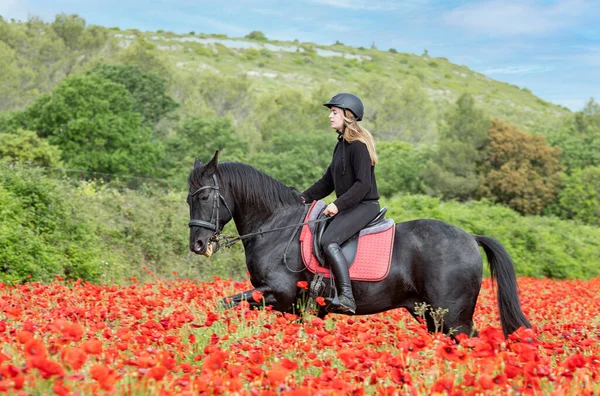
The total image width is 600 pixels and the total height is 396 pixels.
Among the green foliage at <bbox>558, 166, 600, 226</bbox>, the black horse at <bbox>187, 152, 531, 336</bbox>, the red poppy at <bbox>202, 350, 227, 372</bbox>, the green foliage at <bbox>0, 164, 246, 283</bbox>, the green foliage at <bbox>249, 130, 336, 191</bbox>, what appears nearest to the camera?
the red poppy at <bbox>202, 350, 227, 372</bbox>

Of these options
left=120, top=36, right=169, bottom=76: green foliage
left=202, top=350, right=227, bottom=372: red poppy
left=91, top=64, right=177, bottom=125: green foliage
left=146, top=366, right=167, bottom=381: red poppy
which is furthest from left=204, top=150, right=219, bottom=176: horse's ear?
left=120, top=36, right=169, bottom=76: green foliage

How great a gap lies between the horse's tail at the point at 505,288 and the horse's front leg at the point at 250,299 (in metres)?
2.48

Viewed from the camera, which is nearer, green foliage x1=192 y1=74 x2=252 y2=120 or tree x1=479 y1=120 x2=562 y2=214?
tree x1=479 y1=120 x2=562 y2=214

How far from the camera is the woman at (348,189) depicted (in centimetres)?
722

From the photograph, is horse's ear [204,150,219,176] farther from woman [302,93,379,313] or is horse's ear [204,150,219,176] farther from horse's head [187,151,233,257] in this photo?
woman [302,93,379,313]

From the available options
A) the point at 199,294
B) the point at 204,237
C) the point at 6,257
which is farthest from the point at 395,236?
the point at 6,257

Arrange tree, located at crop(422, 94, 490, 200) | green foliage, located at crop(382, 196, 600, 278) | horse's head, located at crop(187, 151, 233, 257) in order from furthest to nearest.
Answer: tree, located at crop(422, 94, 490, 200) → green foliage, located at crop(382, 196, 600, 278) → horse's head, located at crop(187, 151, 233, 257)

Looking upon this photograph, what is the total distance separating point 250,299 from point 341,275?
1.04m

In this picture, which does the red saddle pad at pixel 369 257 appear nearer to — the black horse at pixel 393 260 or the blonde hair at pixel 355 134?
the black horse at pixel 393 260

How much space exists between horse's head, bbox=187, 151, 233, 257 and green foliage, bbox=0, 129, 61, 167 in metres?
33.2

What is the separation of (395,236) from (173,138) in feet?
164

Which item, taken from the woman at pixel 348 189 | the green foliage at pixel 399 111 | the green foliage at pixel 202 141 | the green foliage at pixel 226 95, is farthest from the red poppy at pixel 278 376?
the green foliage at pixel 399 111

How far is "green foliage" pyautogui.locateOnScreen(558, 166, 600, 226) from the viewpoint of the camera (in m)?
46.5

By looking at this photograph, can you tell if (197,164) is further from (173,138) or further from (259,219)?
A: (173,138)
